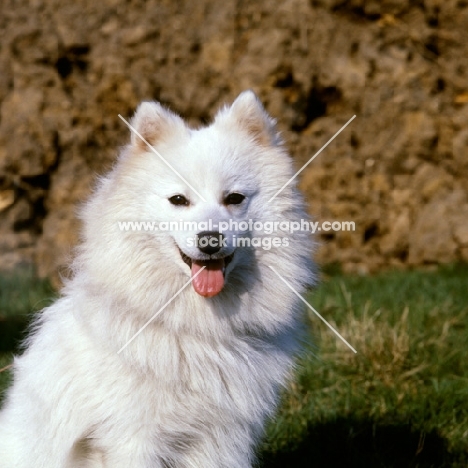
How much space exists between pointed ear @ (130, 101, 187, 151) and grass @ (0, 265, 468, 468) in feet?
4.17

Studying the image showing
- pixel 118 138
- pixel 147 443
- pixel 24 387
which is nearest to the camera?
pixel 147 443

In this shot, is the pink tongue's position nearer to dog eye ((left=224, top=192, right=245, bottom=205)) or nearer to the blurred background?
dog eye ((left=224, top=192, right=245, bottom=205))

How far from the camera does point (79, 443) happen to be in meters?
3.10

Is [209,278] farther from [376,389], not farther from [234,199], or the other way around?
[376,389]

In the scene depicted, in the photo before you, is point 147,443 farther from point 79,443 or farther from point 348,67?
point 348,67

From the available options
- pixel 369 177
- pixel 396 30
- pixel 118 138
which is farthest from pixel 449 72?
pixel 118 138

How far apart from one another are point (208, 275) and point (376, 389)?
2240 mm

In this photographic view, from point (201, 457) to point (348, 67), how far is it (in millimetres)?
6560

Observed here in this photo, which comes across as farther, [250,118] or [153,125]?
[250,118]

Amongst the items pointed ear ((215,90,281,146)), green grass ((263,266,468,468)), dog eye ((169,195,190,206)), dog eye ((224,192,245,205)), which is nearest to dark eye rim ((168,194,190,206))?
dog eye ((169,195,190,206))

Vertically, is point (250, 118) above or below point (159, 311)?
above

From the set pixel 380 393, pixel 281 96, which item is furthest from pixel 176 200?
pixel 281 96

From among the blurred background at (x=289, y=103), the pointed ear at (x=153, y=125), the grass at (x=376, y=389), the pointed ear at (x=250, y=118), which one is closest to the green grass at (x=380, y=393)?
the grass at (x=376, y=389)

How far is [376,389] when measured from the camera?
16.1ft
